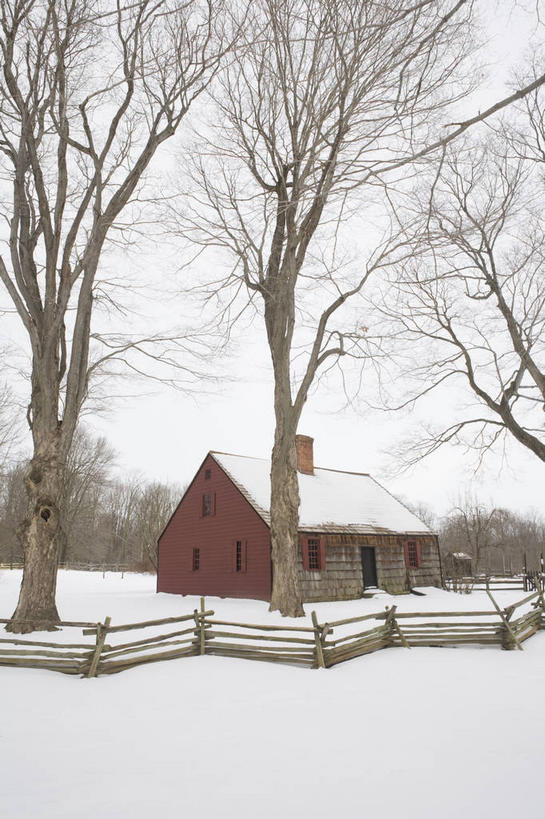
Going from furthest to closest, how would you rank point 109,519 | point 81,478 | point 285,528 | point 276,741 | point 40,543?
point 109,519 < point 81,478 < point 285,528 < point 40,543 < point 276,741

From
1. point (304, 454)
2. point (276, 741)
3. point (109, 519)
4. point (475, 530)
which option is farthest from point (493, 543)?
point (276, 741)

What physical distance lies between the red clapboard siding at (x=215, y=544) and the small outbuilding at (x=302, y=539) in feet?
0.13

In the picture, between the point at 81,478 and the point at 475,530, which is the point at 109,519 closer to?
the point at 81,478

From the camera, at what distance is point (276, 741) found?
4906mm

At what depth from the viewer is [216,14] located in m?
9.13

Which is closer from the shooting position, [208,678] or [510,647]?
[208,678]

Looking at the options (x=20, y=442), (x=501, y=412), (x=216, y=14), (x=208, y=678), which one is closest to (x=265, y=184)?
(x=216, y=14)

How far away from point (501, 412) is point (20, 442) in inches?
1121

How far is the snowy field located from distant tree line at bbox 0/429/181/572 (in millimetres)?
24374

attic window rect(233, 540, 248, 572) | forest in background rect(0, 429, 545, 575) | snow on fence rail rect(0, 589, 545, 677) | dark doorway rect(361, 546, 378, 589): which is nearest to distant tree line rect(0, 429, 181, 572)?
forest in background rect(0, 429, 545, 575)

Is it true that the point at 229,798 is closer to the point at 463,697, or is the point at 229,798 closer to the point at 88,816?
the point at 88,816

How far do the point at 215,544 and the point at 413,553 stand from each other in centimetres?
911

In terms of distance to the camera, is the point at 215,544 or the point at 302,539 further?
the point at 215,544

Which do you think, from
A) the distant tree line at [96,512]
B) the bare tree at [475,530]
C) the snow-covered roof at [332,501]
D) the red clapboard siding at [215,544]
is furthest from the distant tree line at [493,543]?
the distant tree line at [96,512]
